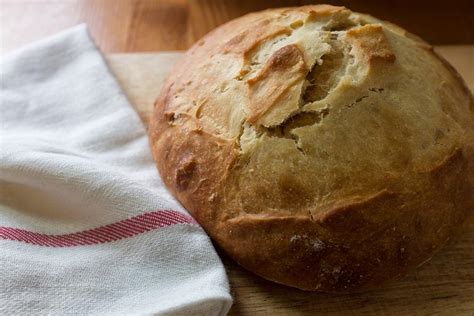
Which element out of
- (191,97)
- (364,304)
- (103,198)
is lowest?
(364,304)

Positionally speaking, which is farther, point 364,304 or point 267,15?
point 267,15

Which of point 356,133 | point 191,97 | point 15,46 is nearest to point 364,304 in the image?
point 356,133

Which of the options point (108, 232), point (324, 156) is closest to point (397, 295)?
point (324, 156)

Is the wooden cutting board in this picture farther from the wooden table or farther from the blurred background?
the blurred background

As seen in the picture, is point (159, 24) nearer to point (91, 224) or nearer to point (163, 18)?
point (163, 18)

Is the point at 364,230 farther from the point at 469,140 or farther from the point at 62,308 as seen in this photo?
the point at 62,308

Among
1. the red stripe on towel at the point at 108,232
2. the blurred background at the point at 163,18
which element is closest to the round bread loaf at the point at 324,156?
the red stripe on towel at the point at 108,232
